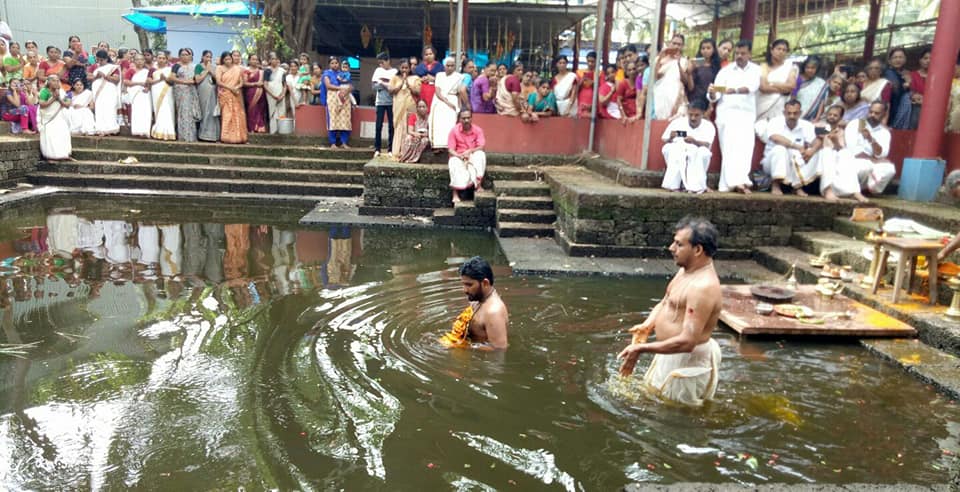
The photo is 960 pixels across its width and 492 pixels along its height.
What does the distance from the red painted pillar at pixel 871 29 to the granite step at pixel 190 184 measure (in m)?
9.08

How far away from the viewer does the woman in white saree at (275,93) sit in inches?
532

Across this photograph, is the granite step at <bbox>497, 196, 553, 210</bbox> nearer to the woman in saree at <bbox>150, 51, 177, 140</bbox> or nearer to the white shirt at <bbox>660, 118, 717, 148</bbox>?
the white shirt at <bbox>660, 118, 717, 148</bbox>

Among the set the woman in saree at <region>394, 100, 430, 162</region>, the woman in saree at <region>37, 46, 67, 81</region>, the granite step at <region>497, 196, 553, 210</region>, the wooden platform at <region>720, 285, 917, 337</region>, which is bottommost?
the wooden platform at <region>720, 285, 917, 337</region>

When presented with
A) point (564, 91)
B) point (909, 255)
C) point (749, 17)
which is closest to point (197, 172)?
point (564, 91)

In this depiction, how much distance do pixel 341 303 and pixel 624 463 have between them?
3.25m

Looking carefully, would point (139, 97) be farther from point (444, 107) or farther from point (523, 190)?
point (523, 190)

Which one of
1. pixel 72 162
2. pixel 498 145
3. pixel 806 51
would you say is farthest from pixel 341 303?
pixel 806 51

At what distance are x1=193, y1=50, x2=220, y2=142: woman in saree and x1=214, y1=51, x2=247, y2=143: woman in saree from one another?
5.8 inches

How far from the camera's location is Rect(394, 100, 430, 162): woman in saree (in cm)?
1118

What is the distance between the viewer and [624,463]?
3406mm

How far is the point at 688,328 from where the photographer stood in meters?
3.78

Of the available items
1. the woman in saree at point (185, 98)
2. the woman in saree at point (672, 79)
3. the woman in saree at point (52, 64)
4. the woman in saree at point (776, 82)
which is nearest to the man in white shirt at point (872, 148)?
the woman in saree at point (776, 82)

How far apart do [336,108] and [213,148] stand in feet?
8.16

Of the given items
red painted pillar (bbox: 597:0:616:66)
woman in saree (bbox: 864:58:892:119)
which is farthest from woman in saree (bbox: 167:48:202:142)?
woman in saree (bbox: 864:58:892:119)
